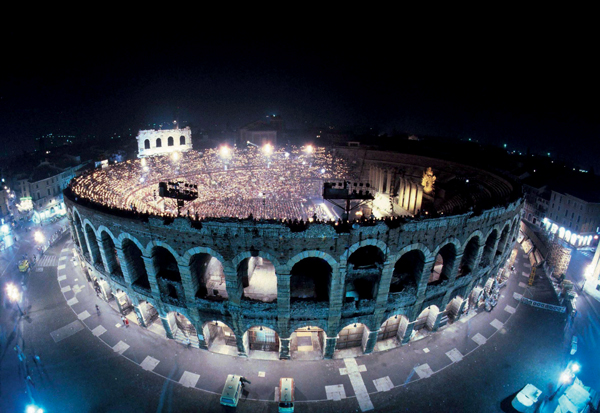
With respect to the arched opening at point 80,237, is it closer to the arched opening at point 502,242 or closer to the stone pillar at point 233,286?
the stone pillar at point 233,286

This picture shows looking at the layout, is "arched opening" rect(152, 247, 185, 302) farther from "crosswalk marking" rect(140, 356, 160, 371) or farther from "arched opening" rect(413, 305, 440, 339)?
"arched opening" rect(413, 305, 440, 339)

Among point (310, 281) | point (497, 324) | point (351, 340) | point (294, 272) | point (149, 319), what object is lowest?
point (149, 319)

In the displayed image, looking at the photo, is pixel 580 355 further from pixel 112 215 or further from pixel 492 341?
pixel 112 215

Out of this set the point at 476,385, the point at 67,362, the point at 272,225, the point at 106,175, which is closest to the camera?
the point at 272,225

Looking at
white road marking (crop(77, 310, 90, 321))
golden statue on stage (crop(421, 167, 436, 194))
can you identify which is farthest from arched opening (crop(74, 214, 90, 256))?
golden statue on stage (crop(421, 167, 436, 194))

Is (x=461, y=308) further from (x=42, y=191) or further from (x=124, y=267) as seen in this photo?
(x=42, y=191)

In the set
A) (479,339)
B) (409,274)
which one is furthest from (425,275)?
(479,339)

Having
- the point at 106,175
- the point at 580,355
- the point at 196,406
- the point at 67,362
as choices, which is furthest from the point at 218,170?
the point at 580,355
